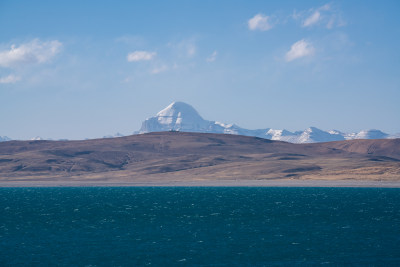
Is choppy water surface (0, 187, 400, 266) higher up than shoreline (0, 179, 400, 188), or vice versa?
shoreline (0, 179, 400, 188)

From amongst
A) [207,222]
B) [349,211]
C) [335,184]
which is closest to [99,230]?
[207,222]

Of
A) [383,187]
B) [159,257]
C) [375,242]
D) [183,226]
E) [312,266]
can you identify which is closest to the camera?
[312,266]

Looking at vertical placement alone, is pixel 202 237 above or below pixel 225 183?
below

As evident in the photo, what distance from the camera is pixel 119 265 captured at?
135 feet

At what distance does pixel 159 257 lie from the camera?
44.0 m

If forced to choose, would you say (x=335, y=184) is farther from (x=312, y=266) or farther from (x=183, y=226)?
(x=312, y=266)

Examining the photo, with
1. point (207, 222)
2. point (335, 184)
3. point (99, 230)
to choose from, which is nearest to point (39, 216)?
point (99, 230)

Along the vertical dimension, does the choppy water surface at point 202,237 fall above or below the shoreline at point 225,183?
below

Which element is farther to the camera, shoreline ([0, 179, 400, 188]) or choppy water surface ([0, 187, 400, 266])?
shoreline ([0, 179, 400, 188])

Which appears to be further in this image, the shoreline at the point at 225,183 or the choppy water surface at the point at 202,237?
the shoreline at the point at 225,183

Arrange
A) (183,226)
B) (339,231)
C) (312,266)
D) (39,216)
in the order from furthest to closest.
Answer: (39,216)
(183,226)
(339,231)
(312,266)

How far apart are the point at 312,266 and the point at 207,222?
1105 inches

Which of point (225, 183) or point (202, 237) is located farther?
point (225, 183)

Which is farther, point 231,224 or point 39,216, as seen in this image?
point 39,216
